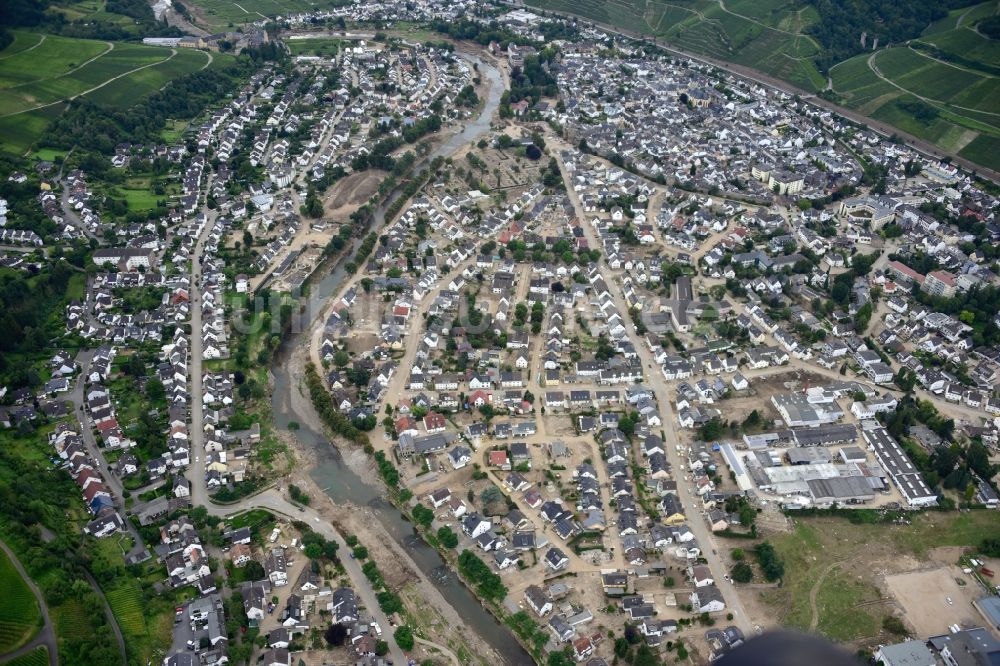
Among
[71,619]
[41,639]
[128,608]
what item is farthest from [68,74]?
[41,639]

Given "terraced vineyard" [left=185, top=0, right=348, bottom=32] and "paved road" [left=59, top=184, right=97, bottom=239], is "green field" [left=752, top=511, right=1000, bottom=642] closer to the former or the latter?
"paved road" [left=59, top=184, right=97, bottom=239]

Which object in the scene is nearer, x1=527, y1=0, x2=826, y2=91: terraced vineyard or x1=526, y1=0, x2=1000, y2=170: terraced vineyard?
x1=526, y1=0, x2=1000, y2=170: terraced vineyard

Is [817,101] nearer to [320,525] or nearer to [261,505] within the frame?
[320,525]

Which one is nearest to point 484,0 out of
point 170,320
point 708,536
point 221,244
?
point 221,244

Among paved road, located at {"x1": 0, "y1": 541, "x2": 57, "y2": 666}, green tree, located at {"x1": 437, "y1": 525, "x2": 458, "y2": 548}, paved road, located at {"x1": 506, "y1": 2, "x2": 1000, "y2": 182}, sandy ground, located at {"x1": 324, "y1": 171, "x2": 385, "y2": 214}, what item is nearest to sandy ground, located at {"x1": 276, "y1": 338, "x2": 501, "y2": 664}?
green tree, located at {"x1": 437, "y1": 525, "x2": 458, "y2": 548}

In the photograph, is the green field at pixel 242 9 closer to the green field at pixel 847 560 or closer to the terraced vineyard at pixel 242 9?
the terraced vineyard at pixel 242 9
